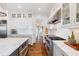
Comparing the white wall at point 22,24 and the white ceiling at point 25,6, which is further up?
the white ceiling at point 25,6

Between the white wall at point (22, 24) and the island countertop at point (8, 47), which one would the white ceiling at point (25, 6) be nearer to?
the white wall at point (22, 24)

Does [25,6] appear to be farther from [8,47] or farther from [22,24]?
[8,47]

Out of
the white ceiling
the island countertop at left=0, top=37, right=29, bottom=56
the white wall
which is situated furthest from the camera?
the white wall

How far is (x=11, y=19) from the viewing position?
5012 millimetres

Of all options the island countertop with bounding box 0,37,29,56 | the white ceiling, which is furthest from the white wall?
the island countertop with bounding box 0,37,29,56

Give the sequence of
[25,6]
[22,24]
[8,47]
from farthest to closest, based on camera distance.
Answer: [22,24] < [25,6] < [8,47]

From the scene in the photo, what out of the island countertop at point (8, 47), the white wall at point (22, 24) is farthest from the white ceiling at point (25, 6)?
the island countertop at point (8, 47)

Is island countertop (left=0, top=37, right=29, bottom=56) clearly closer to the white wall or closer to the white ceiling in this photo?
the white ceiling

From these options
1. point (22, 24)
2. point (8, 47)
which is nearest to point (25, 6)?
point (22, 24)

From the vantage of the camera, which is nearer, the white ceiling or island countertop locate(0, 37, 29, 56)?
island countertop locate(0, 37, 29, 56)

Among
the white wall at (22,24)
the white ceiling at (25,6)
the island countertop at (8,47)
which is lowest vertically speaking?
the island countertop at (8,47)

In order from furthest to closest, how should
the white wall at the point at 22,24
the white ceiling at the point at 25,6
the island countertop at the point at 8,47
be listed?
the white wall at the point at 22,24 < the white ceiling at the point at 25,6 < the island countertop at the point at 8,47

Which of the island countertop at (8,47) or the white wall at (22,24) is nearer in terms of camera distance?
the island countertop at (8,47)

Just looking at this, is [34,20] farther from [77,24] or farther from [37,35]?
[77,24]
